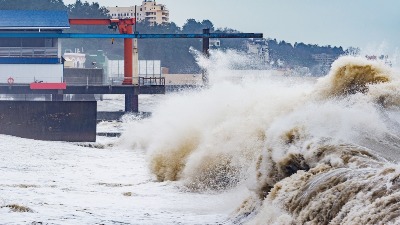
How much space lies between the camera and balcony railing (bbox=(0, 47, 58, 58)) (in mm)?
52125

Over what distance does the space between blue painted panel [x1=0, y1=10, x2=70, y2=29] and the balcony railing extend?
1432mm

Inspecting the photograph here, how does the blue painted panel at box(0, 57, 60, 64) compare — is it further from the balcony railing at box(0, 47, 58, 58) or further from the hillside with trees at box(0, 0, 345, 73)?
the hillside with trees at box(0, 0, 345, 73)

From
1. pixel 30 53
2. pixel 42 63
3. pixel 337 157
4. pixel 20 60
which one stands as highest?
pixel 337 157

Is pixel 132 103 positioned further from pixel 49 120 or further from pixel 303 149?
pixel 303 149

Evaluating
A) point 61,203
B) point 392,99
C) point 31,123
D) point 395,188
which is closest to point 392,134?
point 392,99

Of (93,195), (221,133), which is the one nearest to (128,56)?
(221,133)

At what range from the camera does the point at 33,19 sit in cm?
5472

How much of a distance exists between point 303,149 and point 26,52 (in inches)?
1592

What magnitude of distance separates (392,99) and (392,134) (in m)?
1.71

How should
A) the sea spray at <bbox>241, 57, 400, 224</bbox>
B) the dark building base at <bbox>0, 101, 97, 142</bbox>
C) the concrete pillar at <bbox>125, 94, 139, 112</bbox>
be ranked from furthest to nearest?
the concrete pillar at <bbox>125, 94, 139, 112</bbox> < the dark building base at <bbox>0, 101, 97, 142</bbox> < the sea spray at <bbox>241, 57, 400, 224</bbox>

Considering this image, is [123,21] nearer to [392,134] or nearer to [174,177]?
[174,177]

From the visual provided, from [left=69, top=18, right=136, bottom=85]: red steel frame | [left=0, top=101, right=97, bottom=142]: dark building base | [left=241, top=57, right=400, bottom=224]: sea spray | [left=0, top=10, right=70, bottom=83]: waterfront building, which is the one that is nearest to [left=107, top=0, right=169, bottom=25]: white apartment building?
[left=69, top=18, right=136, bottom=85]: red steel frame

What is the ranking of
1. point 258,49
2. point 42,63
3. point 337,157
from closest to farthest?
point 337,157, point 42,63, point 258,49

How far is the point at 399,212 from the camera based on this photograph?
30.9 ft
